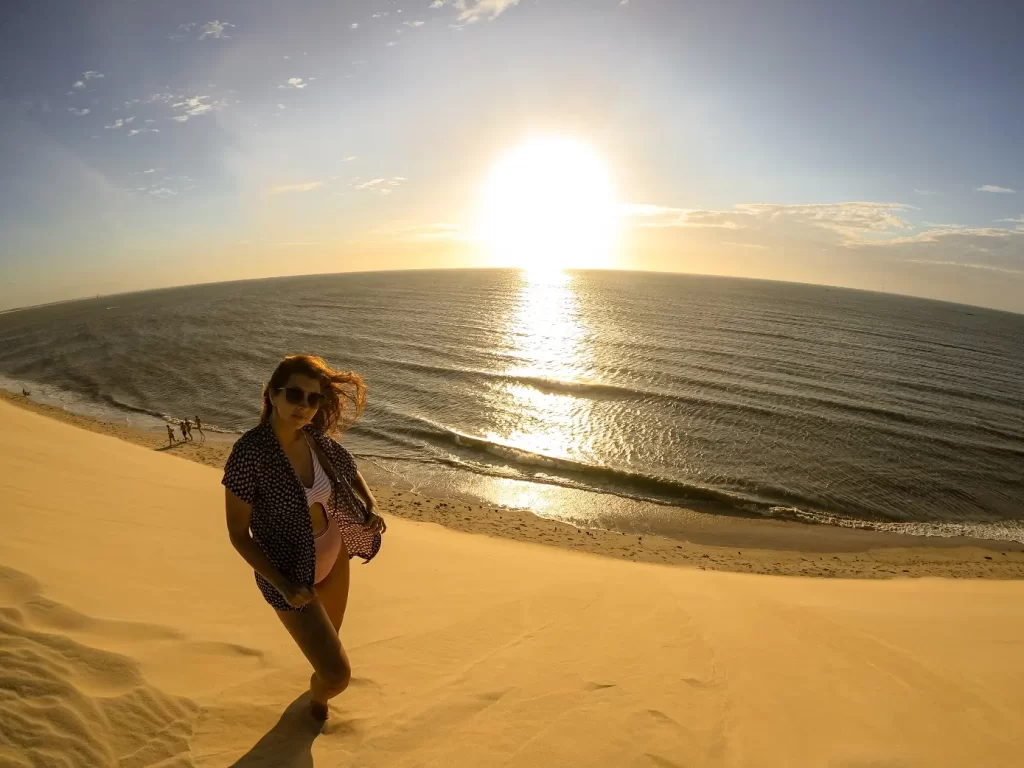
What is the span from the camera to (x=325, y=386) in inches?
129

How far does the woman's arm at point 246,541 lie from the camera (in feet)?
9.04

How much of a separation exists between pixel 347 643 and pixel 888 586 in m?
10.8

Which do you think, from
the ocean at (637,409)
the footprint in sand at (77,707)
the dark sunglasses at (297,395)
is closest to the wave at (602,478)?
the ocean at (637,409)

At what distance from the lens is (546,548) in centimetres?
1269

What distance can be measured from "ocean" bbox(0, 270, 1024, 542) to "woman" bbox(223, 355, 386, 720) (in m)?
12.7

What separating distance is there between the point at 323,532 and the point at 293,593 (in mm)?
465

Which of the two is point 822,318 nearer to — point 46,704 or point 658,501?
point 658,501

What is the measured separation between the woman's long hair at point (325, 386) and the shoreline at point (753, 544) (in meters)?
10.5

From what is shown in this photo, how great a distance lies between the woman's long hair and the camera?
3.11m

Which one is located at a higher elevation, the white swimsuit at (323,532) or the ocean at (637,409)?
the white swimsuit at (323,532)

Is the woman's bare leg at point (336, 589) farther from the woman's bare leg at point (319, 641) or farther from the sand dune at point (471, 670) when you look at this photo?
the sand dune at point (471, 670)

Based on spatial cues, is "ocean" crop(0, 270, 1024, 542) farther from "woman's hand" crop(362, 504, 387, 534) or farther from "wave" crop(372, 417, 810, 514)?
"woman's hand" crop(362, 504, 387, 534)

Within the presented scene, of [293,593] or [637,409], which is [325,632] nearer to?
[293,593]

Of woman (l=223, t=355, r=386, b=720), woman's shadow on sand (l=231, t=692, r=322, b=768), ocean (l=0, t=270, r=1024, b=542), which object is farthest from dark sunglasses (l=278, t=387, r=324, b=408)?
ocean (l=0, t=270, r=1024, b=542)
